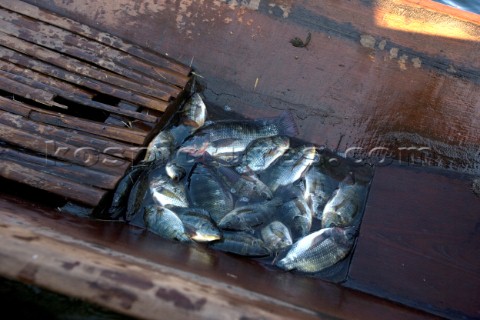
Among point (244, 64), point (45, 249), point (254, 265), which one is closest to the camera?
point (45, 249)

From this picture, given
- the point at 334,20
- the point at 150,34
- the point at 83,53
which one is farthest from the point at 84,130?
the point at 334,20

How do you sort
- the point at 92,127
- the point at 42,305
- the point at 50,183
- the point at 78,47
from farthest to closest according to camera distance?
the point at 78,47 → the point at 92,127 → the point at 50,183 → the point at 42,305

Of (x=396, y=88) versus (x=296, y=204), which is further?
(x=396, y=88)

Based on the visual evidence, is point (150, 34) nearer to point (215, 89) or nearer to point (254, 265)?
point (215, 89)

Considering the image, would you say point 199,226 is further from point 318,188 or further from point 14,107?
point 14,107

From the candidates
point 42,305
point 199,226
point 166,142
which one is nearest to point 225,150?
point 166,142

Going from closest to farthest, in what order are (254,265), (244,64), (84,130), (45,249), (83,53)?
(45,249)
(254,265)
(84,130)
(83,53)
(244,64)
